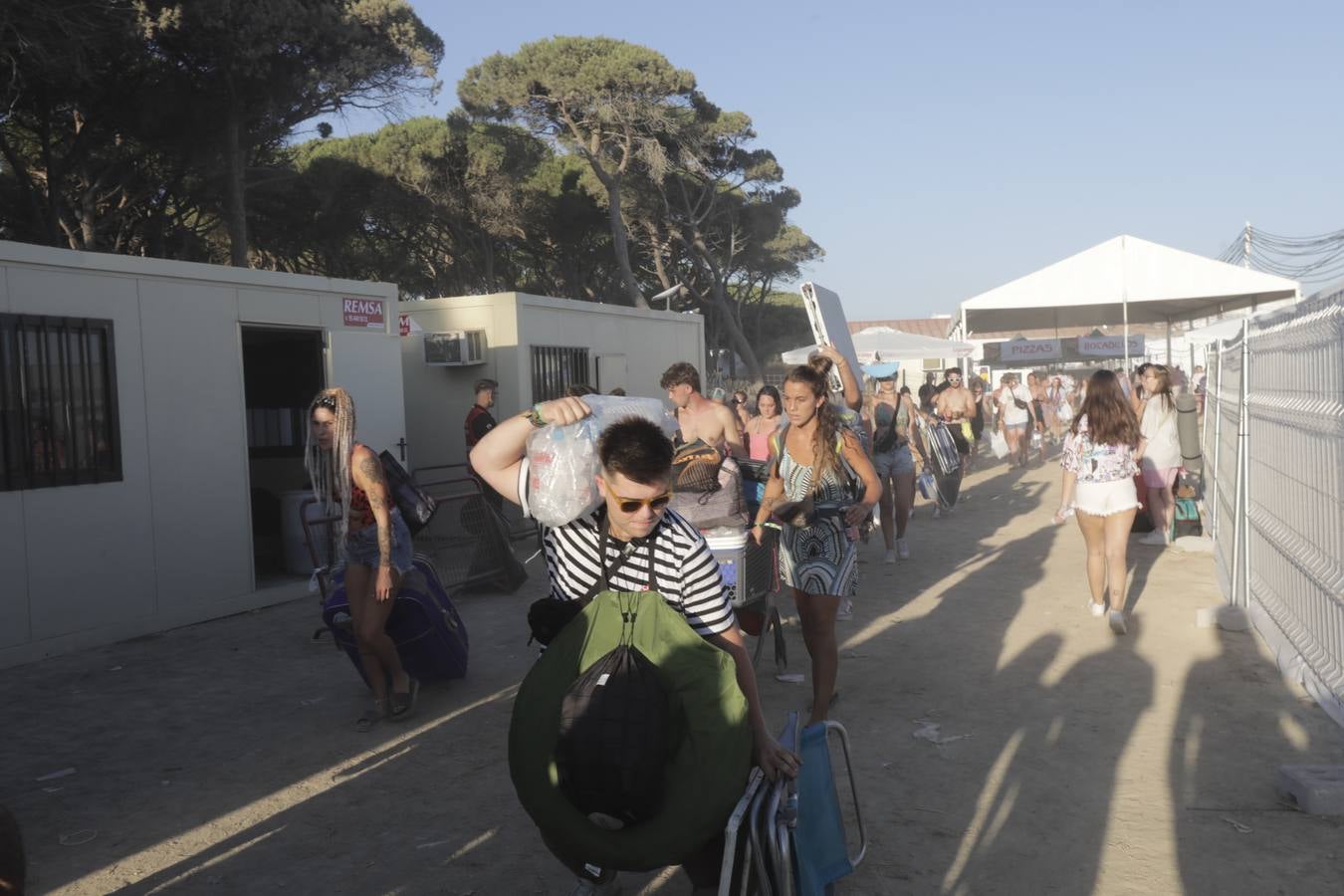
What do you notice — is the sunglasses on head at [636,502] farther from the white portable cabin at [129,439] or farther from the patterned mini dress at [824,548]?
the white portable cabin at [129,439]

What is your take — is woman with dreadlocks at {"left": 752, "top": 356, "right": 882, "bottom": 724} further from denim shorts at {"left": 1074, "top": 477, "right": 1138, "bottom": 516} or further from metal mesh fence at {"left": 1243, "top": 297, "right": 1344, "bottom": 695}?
denim shorts at {"left": 1074, "top": 477, "right": 1138, "bottom": 516}

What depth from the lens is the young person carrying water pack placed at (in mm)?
2721

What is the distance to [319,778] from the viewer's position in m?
4.95

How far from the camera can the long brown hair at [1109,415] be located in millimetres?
7059

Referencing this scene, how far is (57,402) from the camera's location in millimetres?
7723

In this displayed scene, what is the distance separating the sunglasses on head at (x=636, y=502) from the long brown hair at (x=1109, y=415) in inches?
202

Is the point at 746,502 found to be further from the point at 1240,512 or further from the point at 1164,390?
the point at 1164,390

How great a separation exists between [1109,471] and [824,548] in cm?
275

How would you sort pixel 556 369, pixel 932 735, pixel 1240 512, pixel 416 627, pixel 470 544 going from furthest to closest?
1. pixel 556 369
2. pixel 470 544
3. pixel 1240 512
4. pixel 416 627
5. pixel 932 735

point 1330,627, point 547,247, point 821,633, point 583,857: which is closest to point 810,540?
point 821,633

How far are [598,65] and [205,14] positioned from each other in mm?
12228

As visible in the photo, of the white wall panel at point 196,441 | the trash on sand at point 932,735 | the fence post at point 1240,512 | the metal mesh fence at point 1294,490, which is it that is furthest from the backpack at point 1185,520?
the white wall panel at point 196,441

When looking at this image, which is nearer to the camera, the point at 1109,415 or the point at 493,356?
the point at 1109,415

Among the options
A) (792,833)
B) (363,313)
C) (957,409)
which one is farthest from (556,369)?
(792,833)
